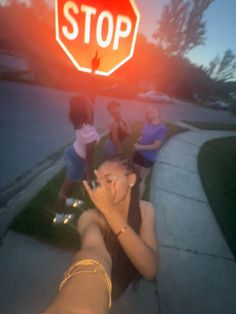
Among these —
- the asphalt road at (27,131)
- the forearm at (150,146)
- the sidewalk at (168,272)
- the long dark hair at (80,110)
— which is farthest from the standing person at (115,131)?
the asphalt road at (27,131)

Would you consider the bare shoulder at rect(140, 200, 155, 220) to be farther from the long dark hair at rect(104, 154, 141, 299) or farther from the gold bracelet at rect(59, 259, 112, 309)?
the gold bracelet at rect(59, 259, 112, 309)

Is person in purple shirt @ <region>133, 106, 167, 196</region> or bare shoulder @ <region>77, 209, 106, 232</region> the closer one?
bare shoulder @ <region>77, 209, 106, 232</region>

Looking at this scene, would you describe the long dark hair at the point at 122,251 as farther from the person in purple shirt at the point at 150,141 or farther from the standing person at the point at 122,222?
the person in purple shirt at the point at 150,141

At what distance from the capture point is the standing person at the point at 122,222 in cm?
122

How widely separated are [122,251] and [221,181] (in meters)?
5.34

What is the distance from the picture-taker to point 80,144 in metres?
2.82

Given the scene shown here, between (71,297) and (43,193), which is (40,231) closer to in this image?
(43,193)

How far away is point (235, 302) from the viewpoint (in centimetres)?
257

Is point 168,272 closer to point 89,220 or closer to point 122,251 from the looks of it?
point 122,251

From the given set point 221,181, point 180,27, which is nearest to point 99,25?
point 221,181

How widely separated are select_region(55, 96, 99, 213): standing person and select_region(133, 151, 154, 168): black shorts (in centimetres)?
119

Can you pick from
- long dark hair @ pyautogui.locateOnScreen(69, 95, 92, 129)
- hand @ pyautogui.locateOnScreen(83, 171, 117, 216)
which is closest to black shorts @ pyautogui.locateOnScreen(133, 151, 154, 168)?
long dark hair @ pyautogui.locateOnScreen(69, 95, 92, 129)

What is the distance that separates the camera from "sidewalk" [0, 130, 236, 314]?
218cm

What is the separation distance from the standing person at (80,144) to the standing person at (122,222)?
3.84 feet
